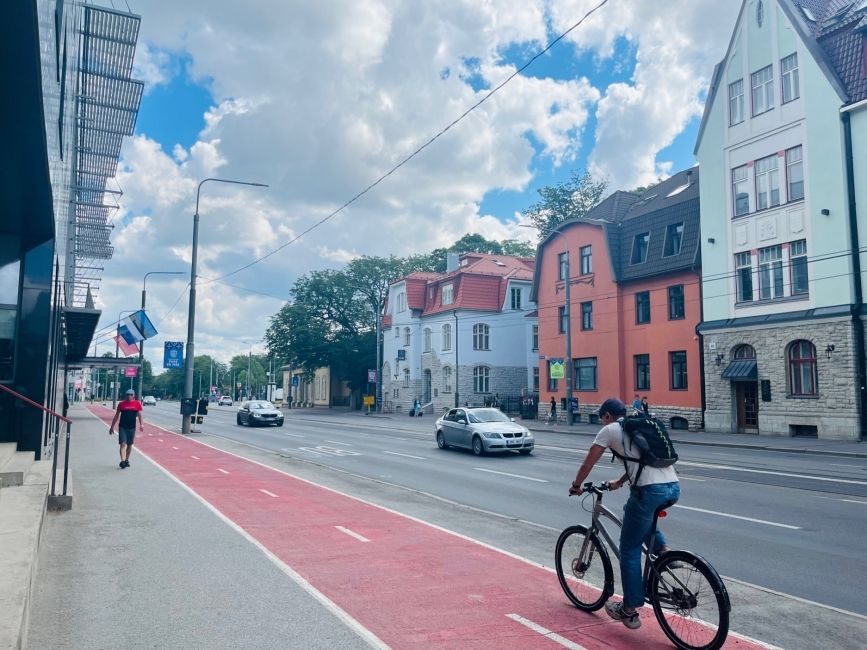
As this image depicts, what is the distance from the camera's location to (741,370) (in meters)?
28.7

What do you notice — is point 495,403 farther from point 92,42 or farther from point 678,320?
point 92,42

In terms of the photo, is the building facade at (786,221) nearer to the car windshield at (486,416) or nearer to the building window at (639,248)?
the building window at (639,248)

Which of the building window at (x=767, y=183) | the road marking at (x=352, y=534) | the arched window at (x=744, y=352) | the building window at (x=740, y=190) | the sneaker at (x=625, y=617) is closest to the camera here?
the sneaker at (x=625, y=617)

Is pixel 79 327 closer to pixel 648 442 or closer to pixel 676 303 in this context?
pixel 676 303

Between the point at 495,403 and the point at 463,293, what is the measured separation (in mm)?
9070

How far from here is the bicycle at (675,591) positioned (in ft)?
15.6

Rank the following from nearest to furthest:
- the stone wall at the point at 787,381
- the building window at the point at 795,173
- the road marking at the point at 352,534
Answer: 1. the road marking at the point at 352,534
2. the stone wall at the point at 787,381
3. the building window at the point at 795,173

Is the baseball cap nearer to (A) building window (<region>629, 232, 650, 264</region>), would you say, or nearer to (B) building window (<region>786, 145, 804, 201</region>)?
(B) building window (<region>786, 145, 804, 201</region>)

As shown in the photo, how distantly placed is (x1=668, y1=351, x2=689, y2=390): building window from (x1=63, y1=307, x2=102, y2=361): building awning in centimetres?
2475

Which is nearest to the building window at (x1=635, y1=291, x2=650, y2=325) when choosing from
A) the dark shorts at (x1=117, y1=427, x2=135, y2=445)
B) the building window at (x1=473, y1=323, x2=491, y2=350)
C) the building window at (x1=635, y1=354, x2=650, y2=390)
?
the building window at (x1=635, y1=354, x2=650, y2=390)

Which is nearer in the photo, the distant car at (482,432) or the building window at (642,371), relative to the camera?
the distant car at (482,432)

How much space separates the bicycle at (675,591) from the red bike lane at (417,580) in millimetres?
188

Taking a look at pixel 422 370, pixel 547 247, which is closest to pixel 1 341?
pixel 547 247

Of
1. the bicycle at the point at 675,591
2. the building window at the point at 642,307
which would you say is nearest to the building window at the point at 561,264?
the building window at the point at 642,307
